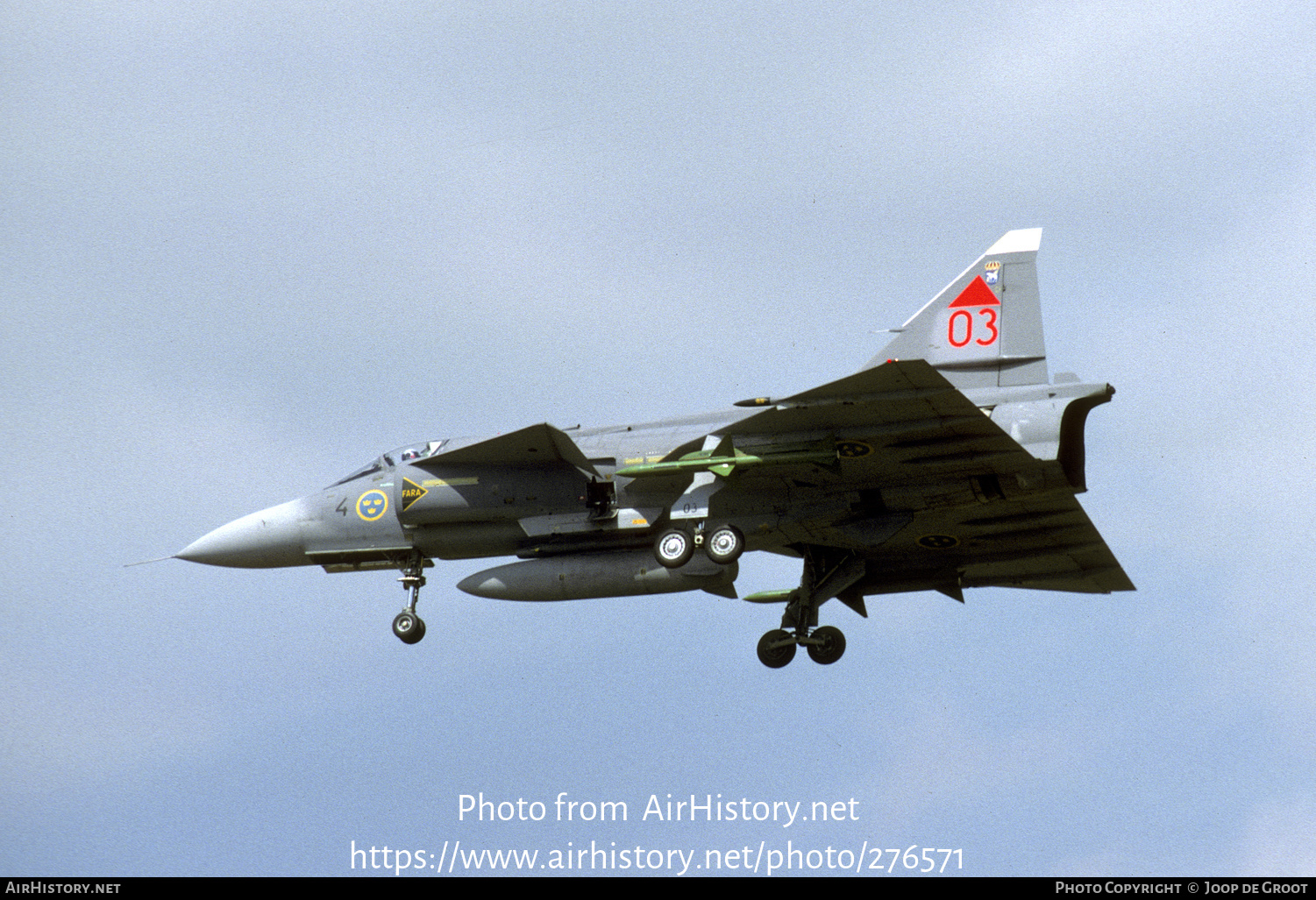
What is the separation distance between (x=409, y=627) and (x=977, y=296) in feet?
38.7

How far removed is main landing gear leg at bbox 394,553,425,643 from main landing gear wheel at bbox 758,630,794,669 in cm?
629

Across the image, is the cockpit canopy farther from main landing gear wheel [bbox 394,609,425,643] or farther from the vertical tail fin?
the vertical tail fin

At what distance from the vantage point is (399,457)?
3053 centimetres

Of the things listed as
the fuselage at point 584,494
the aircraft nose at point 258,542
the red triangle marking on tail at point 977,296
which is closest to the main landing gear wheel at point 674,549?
the fuselage at point 584,494

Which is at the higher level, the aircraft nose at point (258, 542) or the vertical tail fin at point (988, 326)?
the vertical tail fin at point (988, 326)

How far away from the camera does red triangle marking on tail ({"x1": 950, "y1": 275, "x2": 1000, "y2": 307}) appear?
91.1 ft

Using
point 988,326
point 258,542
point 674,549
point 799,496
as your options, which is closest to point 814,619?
point 799,496

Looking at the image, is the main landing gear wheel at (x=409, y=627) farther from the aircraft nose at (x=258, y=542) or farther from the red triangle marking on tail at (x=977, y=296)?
the red triangle marking on tail at (x=977, y=296)

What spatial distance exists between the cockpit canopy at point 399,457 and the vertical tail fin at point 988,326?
324 inches

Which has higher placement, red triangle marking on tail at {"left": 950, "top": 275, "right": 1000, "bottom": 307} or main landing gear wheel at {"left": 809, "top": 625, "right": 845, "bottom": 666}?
red triangle marking on tail at {"left": 950, "top": 275, "right": 1000, "bottom": 307}

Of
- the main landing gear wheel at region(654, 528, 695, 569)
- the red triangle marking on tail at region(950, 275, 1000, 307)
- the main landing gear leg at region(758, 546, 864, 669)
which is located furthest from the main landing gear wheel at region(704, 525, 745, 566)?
the red triangle marking on tail at region(950, 275, 1000, 307)

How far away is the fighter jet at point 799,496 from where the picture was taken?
2570cm

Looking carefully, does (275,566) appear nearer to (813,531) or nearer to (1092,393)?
(813,531)
